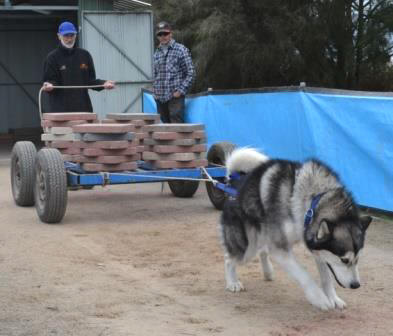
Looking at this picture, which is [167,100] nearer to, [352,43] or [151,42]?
[151,42]

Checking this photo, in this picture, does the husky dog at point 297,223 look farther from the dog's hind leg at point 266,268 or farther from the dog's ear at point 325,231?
the dog's hind leg at point 266,268

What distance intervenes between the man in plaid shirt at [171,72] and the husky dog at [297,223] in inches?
187

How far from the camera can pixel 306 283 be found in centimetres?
454

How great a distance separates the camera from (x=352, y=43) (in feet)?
63.6

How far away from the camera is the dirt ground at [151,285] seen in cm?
454

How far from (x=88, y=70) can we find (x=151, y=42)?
7.45 m

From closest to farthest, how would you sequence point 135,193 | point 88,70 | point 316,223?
point 316,223 → point 88,70 → point 135,193

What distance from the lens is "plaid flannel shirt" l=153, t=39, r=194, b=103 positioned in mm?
9922

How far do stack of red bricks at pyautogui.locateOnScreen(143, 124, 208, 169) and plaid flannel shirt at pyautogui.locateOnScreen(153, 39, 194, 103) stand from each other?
222 centimetres

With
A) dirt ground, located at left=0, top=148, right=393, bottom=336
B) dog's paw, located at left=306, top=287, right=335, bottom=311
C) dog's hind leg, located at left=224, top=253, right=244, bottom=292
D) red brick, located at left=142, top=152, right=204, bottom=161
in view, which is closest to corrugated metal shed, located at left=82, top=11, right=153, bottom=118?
dirt ground, located at left=0, top=148, right=393, bottom=336

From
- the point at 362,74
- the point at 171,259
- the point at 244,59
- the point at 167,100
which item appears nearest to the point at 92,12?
the point at 244,59

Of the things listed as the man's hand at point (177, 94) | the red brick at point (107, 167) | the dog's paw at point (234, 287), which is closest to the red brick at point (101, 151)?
the red brick at point (107, 167)

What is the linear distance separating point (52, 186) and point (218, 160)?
7.30 ft

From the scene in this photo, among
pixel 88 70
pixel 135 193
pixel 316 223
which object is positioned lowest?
pixel 135 193
